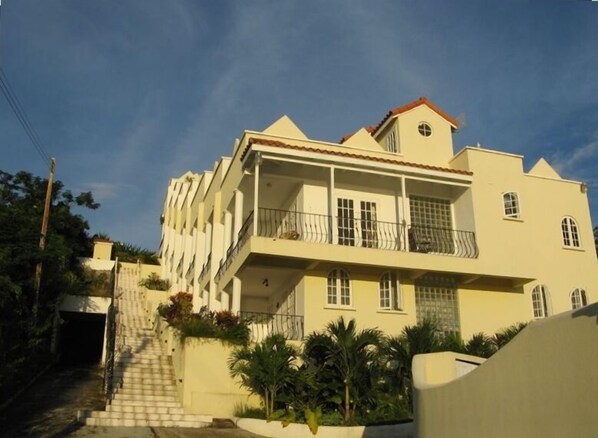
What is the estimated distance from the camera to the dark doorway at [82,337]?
28578 mm

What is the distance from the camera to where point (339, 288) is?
19828mm

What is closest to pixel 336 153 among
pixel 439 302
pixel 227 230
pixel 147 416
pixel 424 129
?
pixel 424 129

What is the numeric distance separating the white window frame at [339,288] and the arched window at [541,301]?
6.85 metres

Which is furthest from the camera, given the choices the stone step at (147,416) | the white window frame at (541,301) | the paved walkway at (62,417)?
the white window frame at (541,301)

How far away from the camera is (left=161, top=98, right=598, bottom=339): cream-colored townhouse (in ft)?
63.8

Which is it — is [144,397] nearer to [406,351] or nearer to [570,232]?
[406,351]

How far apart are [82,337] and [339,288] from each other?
1547 centimetres

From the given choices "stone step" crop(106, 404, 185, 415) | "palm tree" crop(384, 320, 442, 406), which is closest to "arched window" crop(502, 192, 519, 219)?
"palm tree" crop(384, 320, 442, 406)

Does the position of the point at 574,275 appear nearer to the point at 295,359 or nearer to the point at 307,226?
the point at 307,226

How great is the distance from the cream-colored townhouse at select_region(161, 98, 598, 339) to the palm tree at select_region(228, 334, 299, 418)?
2563 millimetres

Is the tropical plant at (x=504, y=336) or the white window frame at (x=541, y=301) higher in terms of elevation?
the white window frame at (x=541, y=301)

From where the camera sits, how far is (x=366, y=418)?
15.1 meters

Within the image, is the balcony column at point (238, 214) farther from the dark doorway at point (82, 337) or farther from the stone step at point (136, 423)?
the dark doorway at point (82, 337)

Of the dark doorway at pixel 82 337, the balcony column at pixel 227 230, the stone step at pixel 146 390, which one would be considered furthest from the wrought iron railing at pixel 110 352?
the balcony column at pixel 227 230
